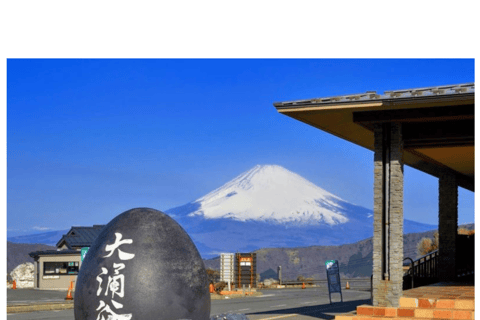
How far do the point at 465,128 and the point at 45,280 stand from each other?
39.8 m

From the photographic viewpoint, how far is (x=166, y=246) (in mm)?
11055

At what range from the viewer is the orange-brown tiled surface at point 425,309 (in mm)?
17875

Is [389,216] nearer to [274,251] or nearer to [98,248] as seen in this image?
[98,248]

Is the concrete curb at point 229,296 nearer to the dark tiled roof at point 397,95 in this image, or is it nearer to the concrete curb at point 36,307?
the concrete curb at point 36,307

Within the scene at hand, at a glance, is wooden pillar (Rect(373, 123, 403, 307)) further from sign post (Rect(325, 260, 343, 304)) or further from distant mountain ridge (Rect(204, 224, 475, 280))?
distant mountain ridge (Rect(204, 224, 475, 280))

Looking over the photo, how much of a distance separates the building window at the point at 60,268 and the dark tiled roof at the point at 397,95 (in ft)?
119

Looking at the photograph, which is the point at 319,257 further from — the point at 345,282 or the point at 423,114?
the point at 423,114

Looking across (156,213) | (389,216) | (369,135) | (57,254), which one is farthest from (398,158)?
(57,254)

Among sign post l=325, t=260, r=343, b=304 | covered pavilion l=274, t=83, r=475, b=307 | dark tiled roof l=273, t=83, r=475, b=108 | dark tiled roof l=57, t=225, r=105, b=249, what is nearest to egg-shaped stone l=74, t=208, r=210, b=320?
dark tiled roof l=273, t=83, r=475, b=108

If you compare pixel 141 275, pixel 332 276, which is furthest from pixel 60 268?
pixel 141 275

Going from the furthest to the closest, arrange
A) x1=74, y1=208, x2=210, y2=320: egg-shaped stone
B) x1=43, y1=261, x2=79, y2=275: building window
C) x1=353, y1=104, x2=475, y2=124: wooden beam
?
x1=43, y1=261, x2=79, y2=275: building window, x1=353, y1=104, x2=475, y2=124: wooden beam, x1=74, y1=208, x2=210, y2=320: egg-shaped stone

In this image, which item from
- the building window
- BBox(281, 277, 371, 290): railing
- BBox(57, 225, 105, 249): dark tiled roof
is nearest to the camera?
the building window

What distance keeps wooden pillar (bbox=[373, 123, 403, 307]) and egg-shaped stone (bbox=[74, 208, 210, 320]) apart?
8648mm

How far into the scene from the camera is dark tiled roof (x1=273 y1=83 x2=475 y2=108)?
17.5 metres
